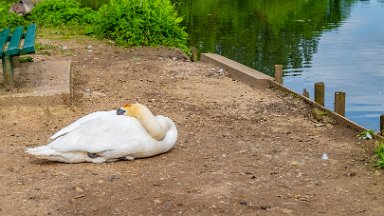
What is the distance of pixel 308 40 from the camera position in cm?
→ 1547

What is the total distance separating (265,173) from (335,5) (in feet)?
55.6

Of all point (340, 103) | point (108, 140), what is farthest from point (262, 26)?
point (108, 140)

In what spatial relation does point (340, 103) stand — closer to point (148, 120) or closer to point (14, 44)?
point (148, 120)

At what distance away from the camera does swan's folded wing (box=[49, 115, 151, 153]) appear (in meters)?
5.80

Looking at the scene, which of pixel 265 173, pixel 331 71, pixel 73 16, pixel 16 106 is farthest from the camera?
pixel 73 16

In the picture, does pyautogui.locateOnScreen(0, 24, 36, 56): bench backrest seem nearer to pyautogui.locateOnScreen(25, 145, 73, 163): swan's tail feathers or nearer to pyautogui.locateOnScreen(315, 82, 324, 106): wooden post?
pyautogui.locateOnScreen(25, 145, 73, 163): swan's tail feathers

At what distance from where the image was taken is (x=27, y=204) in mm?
5055

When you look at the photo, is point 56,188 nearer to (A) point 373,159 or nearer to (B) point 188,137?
(B) point 188,137

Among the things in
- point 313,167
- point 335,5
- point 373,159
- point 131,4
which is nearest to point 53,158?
point 313,167

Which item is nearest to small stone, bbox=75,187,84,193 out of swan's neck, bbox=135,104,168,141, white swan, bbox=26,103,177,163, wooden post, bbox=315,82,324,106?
white swan, bbox=26,103,177,163

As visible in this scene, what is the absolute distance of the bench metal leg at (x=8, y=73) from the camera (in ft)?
25.0

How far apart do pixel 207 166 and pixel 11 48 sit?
2.65 metres

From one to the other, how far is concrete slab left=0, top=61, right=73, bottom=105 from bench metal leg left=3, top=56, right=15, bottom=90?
0.07 meters

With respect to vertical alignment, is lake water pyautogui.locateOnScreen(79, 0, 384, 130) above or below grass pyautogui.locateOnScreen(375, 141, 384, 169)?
below
